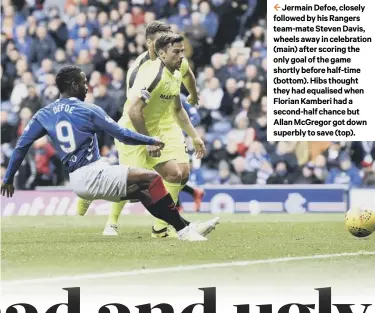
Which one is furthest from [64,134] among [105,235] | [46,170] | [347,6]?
[46,170]

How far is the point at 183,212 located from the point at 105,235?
5505 millimetres

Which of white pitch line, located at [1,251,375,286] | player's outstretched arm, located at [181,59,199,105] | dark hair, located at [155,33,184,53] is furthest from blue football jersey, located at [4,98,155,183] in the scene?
player's outstretched arm, located at [181,59,199,105]

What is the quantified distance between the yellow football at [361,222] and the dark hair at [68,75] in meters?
3.53

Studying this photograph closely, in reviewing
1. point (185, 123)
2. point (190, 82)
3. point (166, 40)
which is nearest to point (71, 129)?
point (166, 40)

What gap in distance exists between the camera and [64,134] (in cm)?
949

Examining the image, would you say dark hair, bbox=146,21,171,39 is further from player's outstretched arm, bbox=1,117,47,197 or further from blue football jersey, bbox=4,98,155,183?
player's outstretched arm, bbox=1,117,47,197

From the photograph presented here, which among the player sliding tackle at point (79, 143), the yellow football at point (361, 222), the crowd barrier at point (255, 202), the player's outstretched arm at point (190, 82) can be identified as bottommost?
the crowd barrier at point (255, 202)

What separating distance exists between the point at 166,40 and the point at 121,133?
1.55 meters

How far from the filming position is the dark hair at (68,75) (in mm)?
9492

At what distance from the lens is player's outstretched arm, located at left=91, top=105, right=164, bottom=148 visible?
928cm

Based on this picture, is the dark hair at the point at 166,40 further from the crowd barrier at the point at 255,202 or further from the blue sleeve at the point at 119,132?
the crowd barrier at the point at 255,202

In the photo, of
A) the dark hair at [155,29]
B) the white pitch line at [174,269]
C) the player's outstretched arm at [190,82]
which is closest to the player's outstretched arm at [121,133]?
the white pitch line at [174,269]

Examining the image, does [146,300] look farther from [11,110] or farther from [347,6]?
[11,110]

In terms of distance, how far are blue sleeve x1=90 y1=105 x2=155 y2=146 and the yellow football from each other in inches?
115
